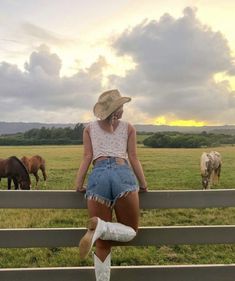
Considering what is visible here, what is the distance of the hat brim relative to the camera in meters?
4.09

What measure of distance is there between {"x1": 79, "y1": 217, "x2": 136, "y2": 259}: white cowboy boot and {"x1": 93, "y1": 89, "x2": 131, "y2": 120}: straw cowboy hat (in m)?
0.91

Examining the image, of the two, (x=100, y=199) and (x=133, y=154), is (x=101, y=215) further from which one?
(x=133, y=154)

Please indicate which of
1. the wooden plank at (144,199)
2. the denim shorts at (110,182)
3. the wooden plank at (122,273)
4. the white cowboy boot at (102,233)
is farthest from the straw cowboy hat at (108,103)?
the wooden plank at (122,273)

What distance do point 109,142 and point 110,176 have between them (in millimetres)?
316

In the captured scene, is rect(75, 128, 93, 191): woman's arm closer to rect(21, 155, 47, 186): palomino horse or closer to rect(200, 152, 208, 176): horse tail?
rect(200, 152, 208, 176): horse tail

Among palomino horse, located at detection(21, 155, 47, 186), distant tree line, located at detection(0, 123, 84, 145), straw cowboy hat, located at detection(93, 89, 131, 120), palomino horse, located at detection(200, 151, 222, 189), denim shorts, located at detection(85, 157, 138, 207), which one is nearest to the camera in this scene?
denim shorts, located at detection(85, 157, 138, 207)

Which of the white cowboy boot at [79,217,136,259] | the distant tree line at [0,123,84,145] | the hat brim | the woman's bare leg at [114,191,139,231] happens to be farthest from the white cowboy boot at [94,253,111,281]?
the distant tree line at [0,123,84,145]

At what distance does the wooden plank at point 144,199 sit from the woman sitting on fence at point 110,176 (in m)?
0.16

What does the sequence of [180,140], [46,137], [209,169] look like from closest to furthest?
[209,169] → [46,137] → [180,140]

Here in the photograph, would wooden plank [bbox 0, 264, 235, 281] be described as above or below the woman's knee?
below

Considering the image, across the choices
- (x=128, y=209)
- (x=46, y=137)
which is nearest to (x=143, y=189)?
(x=128, y=209)

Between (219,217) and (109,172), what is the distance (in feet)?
25.0

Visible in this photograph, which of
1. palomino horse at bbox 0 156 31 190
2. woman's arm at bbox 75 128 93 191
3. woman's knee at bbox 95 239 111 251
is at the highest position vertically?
woman's arm at bbox 75 128 93 191

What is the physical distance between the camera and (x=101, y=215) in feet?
13.2
